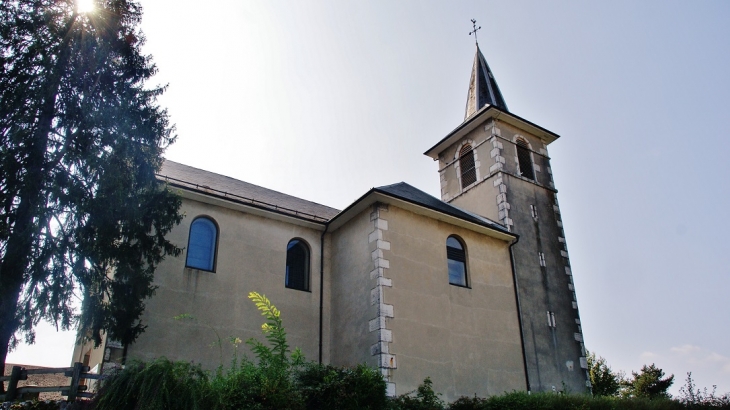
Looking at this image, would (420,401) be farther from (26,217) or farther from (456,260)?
(26,217)

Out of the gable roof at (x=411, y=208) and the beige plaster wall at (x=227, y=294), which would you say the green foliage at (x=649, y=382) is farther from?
the beige plaster wall at (x=227, y=294)

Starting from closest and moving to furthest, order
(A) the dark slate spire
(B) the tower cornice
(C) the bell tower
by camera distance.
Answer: (C) the bell tower
(B) the tower cornice
(A) the dark slate spire

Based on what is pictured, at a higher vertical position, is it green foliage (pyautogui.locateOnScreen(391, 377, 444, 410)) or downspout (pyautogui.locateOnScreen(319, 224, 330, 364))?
downspout (pyautogui.locateOnScreen(319, 224, 330, 364))

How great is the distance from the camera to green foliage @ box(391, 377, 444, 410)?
11.4 metres

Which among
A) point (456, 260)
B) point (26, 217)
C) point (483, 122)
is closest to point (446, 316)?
point (456, 260)

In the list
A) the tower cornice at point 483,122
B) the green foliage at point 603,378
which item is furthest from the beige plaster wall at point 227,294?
the green foliage at point 603,378

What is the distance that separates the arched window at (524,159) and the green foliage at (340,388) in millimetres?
12904

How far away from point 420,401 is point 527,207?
10195mm

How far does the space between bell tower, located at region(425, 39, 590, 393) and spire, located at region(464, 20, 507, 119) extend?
0.06 metres

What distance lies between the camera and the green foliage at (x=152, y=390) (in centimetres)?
770

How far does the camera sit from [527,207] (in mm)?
19938

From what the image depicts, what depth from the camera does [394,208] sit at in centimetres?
1550

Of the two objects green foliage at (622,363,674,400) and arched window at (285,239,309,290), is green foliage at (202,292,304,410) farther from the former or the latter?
green foliage at (622,363,674,400)

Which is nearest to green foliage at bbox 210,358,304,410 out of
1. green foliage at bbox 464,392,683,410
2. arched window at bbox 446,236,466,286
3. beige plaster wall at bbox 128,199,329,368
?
beige plaster wall at bbox 128,199,329,368
